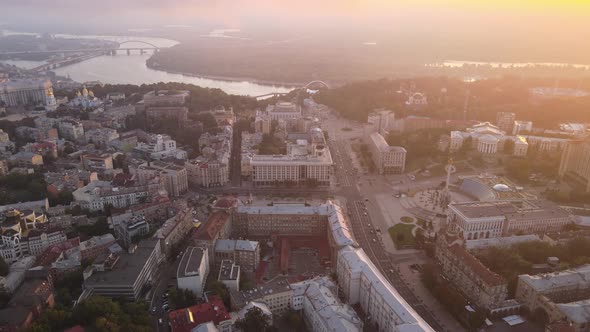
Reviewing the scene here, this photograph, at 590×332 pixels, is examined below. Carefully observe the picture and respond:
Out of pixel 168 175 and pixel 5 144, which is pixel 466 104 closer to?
pixel 168 175

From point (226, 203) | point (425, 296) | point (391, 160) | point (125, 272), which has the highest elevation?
point (226, 203)

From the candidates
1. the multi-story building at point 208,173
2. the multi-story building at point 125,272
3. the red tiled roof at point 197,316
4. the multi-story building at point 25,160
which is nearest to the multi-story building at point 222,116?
the multi-story building at point 208,173

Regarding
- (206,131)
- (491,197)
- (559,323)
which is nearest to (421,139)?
(491,197)

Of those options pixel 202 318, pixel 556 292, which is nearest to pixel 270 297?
pixel 202 318

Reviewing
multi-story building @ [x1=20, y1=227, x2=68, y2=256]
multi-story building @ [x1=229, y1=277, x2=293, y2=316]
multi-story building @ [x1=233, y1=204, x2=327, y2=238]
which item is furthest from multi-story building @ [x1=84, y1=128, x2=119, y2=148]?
multi-story building @ [x1=229, y1=277, x2=293, y2=316]

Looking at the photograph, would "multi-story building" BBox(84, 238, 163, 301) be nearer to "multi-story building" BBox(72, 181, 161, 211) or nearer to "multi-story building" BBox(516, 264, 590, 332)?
"multi-story building" BBox(72, 181, 161, 211)

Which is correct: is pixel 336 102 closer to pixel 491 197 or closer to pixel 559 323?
pixel 491 197
